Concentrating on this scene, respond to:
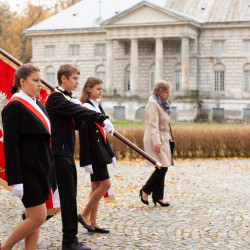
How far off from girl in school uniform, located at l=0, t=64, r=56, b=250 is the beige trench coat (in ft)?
12.6

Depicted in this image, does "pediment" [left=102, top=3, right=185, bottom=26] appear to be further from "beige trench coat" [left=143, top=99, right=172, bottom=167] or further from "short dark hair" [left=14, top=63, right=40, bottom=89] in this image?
"short dark hair" [left=14, top=63, right=40, bottom=89]

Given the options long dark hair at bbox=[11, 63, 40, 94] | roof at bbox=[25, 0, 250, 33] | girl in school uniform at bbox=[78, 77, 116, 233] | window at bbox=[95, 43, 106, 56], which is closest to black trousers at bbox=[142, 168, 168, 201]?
girl in school uniform at bbox=[78, 77, 116, 233]

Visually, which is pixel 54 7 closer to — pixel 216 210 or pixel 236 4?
pixel 236 4

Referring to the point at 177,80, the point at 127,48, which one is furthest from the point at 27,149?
the point at 127,48

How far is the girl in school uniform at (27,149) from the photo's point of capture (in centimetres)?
492

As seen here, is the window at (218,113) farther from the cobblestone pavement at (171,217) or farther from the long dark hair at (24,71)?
the long dark hair at (24,71)

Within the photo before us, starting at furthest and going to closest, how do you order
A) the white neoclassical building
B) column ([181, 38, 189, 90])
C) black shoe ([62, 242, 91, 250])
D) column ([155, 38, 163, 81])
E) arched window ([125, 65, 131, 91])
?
1. arched window ([125, 65, 131, 91])
2. column ([155, 38, 163, 81])
3. column ([181, 38, 189, 90])
4. the white neoclassical building
5. black shoe ([62, 242, 91, 250])

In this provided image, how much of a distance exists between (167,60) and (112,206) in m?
39.8

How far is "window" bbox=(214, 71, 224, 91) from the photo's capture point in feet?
153

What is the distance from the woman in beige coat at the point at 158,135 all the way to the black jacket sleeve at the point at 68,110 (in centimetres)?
296

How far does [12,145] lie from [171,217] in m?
3.73

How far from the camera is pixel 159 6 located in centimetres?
4438

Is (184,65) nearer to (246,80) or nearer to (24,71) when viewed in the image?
(246,80)

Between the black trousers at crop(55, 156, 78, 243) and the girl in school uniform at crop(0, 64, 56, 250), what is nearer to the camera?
the girl in school uniform at crop(0, 64, 56, 250)
